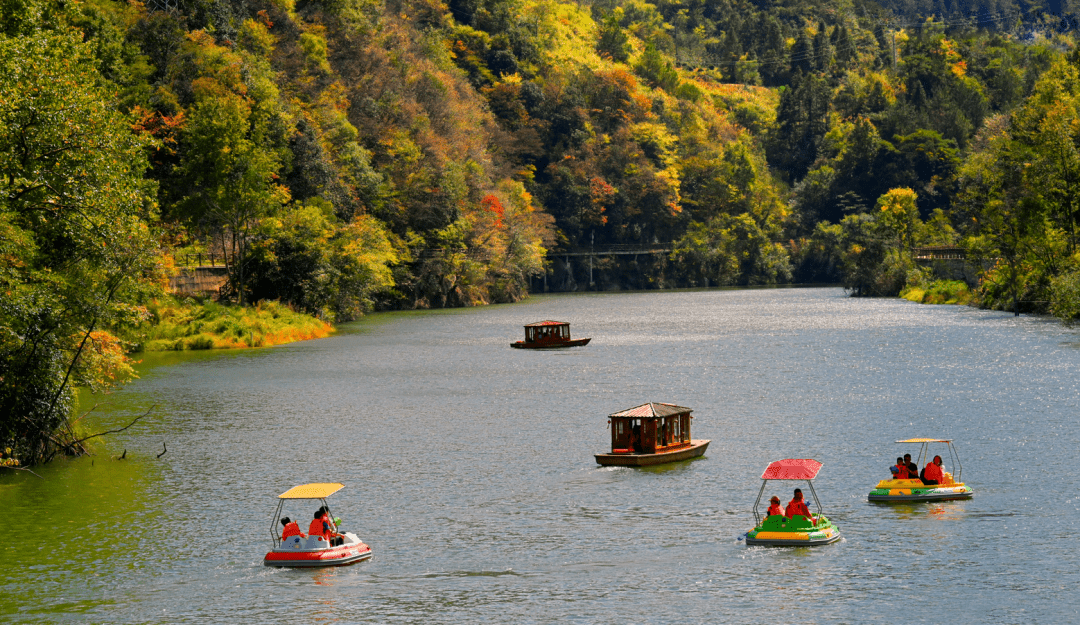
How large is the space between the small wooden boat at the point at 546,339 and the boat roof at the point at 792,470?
60.6 metres

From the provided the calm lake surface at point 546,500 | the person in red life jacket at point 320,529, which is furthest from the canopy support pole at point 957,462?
the person in red life jacket at point 320,529

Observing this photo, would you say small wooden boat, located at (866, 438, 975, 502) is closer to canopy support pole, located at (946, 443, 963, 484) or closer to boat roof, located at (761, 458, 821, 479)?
canopy support pole, located at (946, 443, 963, 484)

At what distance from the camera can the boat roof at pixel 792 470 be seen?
114 feet

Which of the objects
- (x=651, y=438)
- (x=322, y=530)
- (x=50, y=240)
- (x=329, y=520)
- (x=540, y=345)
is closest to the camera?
(x=322, y=530)

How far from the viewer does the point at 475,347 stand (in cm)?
9669

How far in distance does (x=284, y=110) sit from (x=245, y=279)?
843 inches

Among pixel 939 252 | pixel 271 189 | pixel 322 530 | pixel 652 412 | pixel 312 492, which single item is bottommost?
pixel 322 530

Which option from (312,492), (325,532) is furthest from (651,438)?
(325,532)

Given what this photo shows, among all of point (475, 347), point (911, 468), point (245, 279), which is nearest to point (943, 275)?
point (475, 347)

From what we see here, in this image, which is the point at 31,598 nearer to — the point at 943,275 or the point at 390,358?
the point at 390,358

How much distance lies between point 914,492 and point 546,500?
40.4ft

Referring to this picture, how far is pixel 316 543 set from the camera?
32312 mm

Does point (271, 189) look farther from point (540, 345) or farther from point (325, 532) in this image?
point (325, 532)

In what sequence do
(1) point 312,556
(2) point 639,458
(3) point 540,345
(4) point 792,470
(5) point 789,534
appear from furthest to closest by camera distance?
1. (3) point 540,345
2. (2) point 639,458
3. (4) point 792,470
4. (5) point 789,534
5. (1) point 312,556
